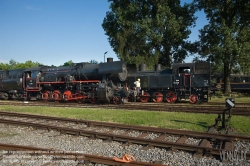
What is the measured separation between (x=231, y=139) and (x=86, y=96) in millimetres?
13569

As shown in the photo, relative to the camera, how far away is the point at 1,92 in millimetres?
26703

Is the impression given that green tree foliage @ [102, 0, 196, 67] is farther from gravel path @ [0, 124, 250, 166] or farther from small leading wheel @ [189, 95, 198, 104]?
gravel path @ [0, 124, 250, 166]

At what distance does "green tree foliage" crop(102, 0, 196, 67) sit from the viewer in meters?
29.0

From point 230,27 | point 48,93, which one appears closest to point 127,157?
point 48,93

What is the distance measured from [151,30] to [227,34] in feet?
29.3

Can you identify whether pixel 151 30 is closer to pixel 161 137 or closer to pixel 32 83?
pixel 32 83

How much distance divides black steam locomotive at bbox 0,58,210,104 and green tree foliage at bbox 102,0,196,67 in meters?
9.84

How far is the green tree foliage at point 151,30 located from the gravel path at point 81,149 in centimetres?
2209

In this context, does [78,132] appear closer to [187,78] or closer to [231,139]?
[231,139]

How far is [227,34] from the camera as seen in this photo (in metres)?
23.7

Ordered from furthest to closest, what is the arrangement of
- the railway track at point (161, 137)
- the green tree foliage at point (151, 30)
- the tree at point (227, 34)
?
the green tree foliage at point (151, 30), the tree at point (227, 34), the railway track at point (161, 137)

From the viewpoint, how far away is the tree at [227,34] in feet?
77.3

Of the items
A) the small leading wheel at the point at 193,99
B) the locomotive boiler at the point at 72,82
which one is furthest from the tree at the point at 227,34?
the locomotive boiler at the point at 72,82

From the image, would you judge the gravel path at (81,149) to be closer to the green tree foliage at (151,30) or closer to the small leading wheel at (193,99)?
the small leading wheel at (193,99)
